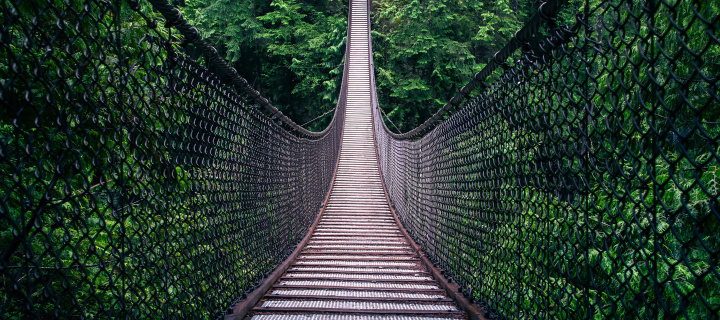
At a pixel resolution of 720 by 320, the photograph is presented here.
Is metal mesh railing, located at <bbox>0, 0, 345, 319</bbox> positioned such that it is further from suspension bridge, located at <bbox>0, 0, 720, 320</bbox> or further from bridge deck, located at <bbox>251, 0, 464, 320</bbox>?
bridge deck, located at <bbox>251, 0, 464, 320</bbox>

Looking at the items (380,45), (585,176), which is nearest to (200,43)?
(585,176)

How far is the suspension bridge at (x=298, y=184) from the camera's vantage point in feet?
2.64

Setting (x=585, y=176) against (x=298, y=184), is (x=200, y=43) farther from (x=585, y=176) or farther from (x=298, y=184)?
(x=298, y=184)

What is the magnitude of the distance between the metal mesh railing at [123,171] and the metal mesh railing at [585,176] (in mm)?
1137

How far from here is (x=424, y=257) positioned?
9.42 feet

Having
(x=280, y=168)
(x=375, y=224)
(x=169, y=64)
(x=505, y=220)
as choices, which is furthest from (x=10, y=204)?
(x=375, y=224)

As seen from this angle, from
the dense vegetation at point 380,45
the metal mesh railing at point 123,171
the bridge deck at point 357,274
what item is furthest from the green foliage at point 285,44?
the metal mesh railing at point 123,171

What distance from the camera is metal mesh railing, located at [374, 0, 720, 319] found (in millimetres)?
755

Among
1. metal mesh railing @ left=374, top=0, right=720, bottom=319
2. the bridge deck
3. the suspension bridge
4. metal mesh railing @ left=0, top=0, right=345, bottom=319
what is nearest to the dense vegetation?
the bridge deck

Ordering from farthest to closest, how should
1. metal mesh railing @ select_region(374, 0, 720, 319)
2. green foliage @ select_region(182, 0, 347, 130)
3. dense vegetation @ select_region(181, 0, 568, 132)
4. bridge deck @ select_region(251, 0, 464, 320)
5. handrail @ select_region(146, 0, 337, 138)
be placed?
green foliage @ select_region(182, 0, 347, 130)
dense vegetation @ select_region(181, 0, 568, 132)
bridge deck @ select_region(251, 0, 464, 320)
handrail @ select_region(146, 0, 337, 138)
metal mesh railing @ select_region(374, 0, 720, 319)

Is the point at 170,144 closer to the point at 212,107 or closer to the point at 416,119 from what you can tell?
the point at 212,107

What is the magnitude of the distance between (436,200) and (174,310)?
1849 millimetres

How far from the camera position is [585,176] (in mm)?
993

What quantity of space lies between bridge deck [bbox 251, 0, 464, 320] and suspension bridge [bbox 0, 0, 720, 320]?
18mm
